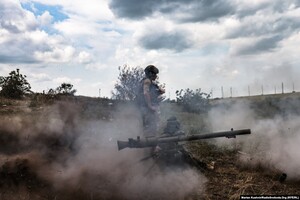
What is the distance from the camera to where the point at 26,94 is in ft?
57.4

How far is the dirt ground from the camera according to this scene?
6.90 m

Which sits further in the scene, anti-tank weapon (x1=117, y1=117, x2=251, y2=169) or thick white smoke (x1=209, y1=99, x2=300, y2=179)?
thick white smoke (x1=209, y1=99, x2=300, y2=179)

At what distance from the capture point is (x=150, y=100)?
8406mm

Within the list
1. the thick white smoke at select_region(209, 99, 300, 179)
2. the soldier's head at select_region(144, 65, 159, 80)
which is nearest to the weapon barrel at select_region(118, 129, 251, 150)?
the thick white smoke at select_region(209, 99, 300, 179)

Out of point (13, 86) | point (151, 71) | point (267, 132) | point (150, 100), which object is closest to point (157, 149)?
point (150, 100)

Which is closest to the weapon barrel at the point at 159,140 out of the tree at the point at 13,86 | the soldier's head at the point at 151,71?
the soldier's head at the point at 151,71

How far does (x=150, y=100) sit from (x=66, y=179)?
8.57ft

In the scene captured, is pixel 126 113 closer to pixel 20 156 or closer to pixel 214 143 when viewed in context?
pixel 214 143

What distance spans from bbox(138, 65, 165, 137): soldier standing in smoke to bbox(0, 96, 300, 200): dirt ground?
160 centimetres

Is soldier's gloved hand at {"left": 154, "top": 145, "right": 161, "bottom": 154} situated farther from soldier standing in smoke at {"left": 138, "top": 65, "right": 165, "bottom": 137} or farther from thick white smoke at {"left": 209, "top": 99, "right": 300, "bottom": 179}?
thick white smoke at {"left": 209, "top": 99, "right": 300, "bottom": 179}

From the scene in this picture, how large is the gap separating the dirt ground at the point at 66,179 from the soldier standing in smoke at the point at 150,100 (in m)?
1.60

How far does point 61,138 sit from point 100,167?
64.6 inches

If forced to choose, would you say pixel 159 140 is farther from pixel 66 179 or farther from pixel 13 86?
pixel 13 86

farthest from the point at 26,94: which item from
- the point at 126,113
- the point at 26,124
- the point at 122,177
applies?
the point at 122,177
